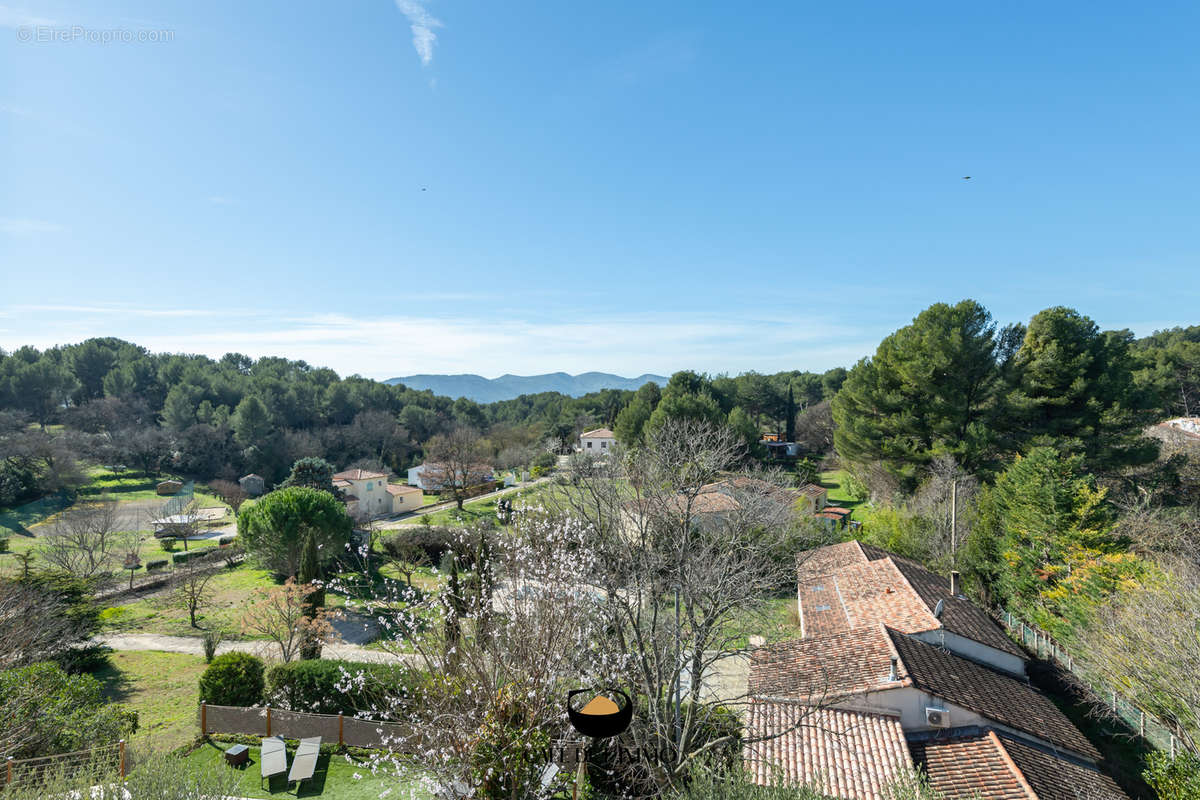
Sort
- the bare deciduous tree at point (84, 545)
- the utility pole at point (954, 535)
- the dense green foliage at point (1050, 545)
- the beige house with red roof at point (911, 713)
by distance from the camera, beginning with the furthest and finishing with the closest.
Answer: the bare deciduous tree at point (84, 545) → the utility pole at point (954, 535) → the dense green foliage at point (1050, 545) → the beige house with red roof at point (911, 713)

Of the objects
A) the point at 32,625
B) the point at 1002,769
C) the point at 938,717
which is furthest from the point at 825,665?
the point at 32,625

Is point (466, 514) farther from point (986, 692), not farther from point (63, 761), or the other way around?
point (986, 692)

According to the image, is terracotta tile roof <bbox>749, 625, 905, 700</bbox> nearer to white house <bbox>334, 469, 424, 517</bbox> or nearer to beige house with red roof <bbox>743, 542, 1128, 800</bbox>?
beige house with red roof <bbox>743, 542, 1128, 800</bbox>

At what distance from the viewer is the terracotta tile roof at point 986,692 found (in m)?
10.9

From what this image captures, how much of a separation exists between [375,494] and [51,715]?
3436cm

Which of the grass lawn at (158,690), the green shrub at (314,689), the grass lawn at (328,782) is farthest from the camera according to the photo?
the green shrub at (314,689)

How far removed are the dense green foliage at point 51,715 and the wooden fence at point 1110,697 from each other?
66.7ft

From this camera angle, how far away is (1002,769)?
9.48m

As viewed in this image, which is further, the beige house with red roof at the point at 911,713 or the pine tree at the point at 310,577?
the pine tree at the point at 310,577

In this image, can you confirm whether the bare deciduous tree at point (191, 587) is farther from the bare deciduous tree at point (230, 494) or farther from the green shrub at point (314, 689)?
the bare deciduous tree at point (230, 494)

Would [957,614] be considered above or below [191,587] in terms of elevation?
above

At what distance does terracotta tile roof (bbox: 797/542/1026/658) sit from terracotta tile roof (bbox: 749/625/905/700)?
1.21 m

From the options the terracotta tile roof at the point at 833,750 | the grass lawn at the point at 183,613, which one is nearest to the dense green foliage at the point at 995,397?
the terracotta tile roof at the point at 833,750

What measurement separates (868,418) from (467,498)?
31.5 meters
